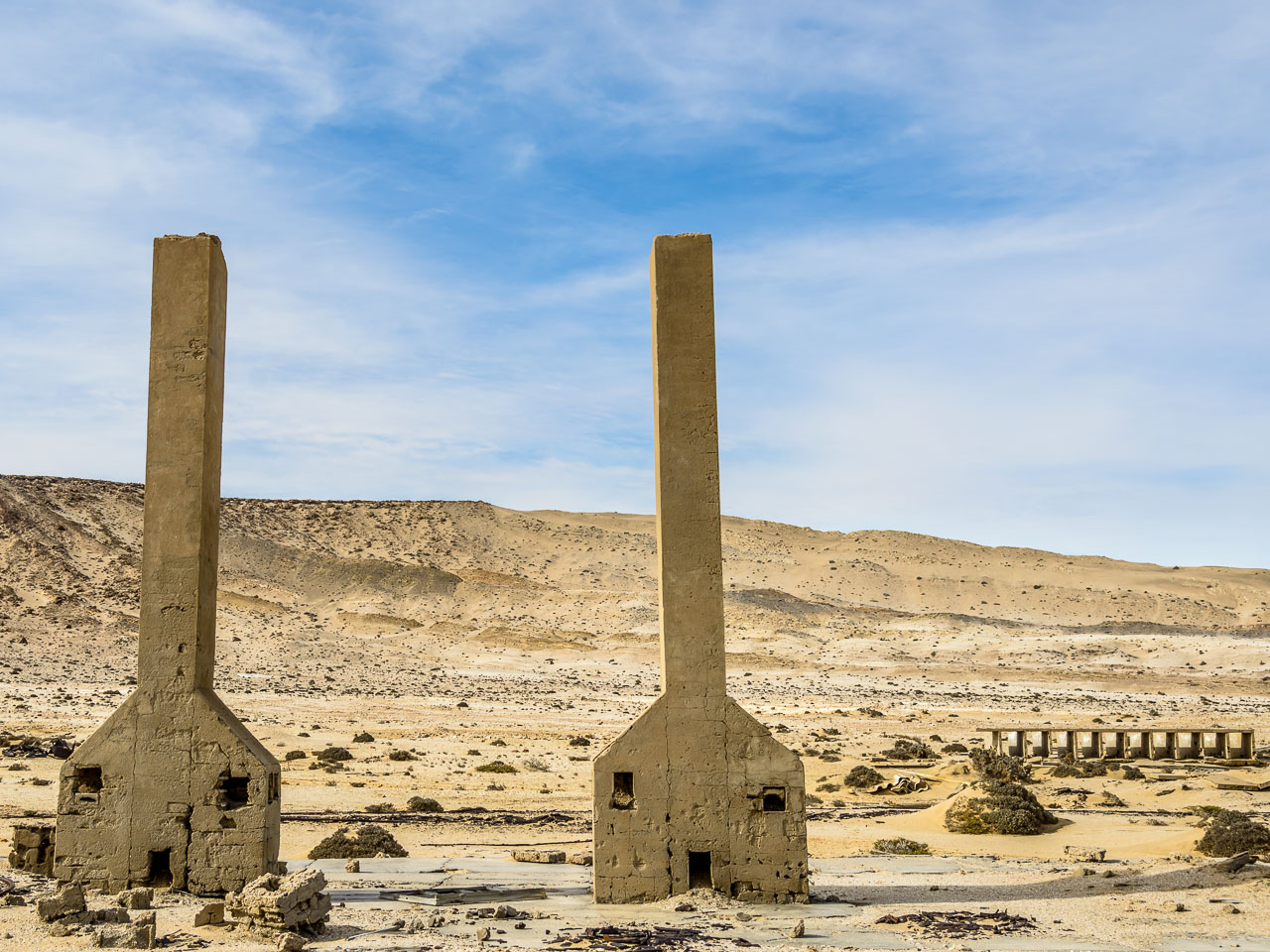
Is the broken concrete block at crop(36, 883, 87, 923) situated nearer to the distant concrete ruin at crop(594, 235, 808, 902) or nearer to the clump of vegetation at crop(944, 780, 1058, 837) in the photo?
the distant concrete ruin at crop(594, 235, 808, 902)

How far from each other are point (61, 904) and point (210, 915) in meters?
1.25

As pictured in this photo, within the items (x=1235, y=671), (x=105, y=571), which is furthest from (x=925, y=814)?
(x=105, y=571)

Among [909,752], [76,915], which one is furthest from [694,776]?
[909,752]

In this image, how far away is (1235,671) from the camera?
56.6m

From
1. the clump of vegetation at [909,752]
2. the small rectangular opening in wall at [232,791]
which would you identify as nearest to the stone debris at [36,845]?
the small rectangular opening in wall at [232,791]

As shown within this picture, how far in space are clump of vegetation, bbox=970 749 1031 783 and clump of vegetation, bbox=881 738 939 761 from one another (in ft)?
10.6

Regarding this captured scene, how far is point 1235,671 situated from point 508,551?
53.1 meters

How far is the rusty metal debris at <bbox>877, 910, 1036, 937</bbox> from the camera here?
1130 centimetres

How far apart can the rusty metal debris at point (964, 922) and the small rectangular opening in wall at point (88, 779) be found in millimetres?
7537

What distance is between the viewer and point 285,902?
1070cm

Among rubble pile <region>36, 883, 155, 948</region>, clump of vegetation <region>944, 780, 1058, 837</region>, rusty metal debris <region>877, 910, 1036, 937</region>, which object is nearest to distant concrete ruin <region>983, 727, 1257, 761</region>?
clump of vegetation <region>944, 780, 1058, 837</region>

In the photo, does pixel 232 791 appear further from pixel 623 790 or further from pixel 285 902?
pixel 623 790

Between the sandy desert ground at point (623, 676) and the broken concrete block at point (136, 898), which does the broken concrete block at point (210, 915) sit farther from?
the broken concrete block at point (136, 898)

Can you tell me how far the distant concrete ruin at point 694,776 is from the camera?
1208cm
